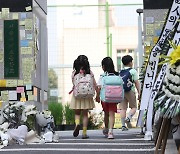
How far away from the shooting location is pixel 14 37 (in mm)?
9391

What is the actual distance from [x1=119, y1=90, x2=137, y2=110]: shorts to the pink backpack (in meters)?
1.38

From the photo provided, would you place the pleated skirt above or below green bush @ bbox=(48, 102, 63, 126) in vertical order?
above

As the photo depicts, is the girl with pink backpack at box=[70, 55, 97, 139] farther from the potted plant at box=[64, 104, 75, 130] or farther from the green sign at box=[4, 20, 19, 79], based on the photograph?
the potted plant at box=[64, 104, 75, 130]

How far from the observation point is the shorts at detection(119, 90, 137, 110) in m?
9.98

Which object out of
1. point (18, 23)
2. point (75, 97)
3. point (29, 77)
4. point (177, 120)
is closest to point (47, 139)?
point (75, 97)

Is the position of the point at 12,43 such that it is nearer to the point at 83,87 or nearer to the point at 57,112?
the point at 83,87

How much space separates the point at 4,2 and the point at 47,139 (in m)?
2.65

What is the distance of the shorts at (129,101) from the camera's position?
9982 mm

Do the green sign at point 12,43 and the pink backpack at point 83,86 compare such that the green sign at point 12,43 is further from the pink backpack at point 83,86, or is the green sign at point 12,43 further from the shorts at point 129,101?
the shorts at point 129,101

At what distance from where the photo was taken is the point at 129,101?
33.1 feet

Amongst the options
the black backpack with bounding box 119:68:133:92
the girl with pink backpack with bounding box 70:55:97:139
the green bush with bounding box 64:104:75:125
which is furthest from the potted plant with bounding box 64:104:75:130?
the girl with pink backpack with bounding box 70:55:97:139

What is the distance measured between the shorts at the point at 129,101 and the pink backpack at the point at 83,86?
4.52ft

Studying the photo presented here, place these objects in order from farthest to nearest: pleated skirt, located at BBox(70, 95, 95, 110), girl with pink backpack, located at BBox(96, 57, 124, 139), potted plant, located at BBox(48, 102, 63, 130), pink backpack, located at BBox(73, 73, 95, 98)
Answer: potted plant, located at BBox(48, 102, 63, 130), pleated skirt, located at BBox(70, 95, 95, 110), pink backpack, located at BBox(73, 73, 95, 98), girl with pink backpack, located at BBox(96, 57, 124, 139)

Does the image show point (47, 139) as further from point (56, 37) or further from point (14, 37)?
point (56, 37)
